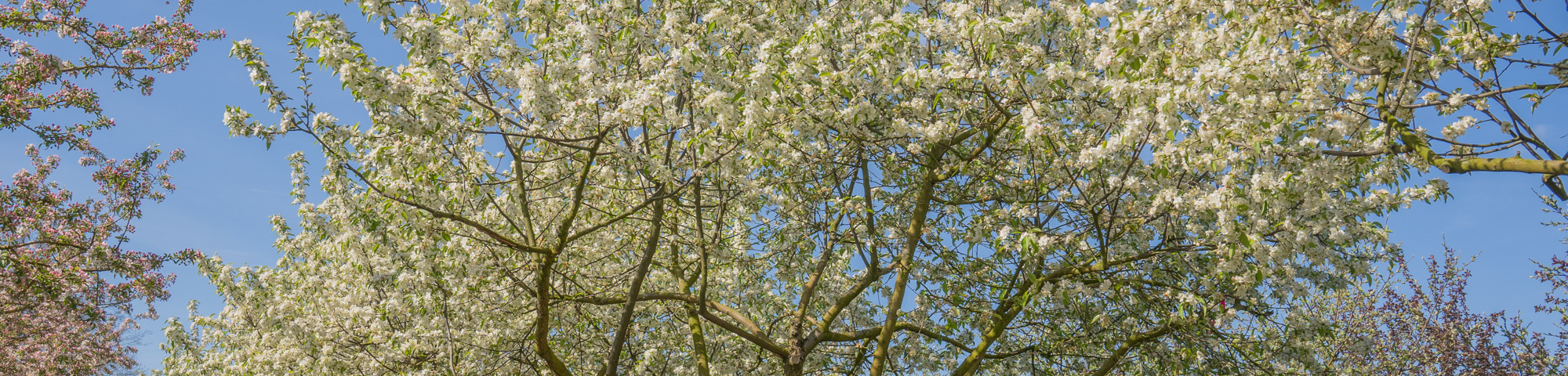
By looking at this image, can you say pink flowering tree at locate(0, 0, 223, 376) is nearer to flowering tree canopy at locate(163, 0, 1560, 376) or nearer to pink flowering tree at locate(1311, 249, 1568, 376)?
flowering tree canopy at locate(163, 0, 1560, 376)

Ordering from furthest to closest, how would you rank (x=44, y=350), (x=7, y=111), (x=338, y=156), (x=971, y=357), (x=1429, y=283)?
(x=1429, y=283)
(x=44, y=350)
(x=7, y=111)
(x=971, y=357)
(x=338, y=156)

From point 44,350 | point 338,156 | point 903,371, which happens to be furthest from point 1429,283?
point 44,350

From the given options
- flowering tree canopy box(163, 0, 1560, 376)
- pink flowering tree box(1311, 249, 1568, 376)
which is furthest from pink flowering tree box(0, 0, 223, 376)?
pink flowering tree box(1311, 249, 1568, 376)

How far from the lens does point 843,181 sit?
33.8ft

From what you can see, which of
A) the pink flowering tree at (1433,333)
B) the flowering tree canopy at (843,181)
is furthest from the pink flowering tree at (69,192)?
the pink flowering tree at (1433,333)

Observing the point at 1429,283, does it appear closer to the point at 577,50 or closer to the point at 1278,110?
the point at 1278,110

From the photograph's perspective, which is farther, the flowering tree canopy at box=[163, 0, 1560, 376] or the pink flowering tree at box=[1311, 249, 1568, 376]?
the pink flowering tree at box=[1311, 249, 1568, 376]

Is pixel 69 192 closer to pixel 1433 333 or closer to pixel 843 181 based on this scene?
pixel 843 181

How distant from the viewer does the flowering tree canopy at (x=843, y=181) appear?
6395mm

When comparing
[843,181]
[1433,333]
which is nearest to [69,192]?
[843,181]

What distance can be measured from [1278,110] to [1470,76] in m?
1.32

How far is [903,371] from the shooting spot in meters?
10.2

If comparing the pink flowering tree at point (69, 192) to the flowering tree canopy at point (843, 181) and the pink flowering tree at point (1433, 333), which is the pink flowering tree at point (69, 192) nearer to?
the flowering tree canopy at point (843, 181)

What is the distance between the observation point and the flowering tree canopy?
639 cm
